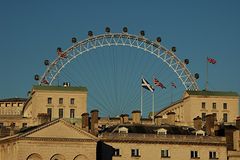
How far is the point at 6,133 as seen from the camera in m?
124

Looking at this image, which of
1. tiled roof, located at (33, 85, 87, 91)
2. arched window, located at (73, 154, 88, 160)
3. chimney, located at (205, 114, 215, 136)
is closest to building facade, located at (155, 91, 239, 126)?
tiled roof, located at (33, 85, 87, 91)

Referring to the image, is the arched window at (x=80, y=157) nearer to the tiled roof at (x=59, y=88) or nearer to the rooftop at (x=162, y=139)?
the rooftop at (x=162, y=139)

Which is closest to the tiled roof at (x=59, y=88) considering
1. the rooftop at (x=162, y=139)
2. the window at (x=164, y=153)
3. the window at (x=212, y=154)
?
the rooftop at (x=162, y=139)

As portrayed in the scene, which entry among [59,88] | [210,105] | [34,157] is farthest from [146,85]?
[34,157]

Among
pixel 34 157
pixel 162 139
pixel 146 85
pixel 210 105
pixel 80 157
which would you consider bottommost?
pixel 34 157

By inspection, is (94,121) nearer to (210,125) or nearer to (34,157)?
(34,157)

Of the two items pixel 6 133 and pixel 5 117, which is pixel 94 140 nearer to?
pixel 6 133

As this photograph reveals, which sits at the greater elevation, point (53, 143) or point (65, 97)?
point (65, 97)

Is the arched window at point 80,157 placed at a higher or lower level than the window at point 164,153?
lower

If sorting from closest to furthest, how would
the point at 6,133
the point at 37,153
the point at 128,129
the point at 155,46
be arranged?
the point at 37,153
the point at 128,129
the point at 6,133
the point at 155,46

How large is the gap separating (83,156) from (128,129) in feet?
39.4

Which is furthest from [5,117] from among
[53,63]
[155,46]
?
[155,46]

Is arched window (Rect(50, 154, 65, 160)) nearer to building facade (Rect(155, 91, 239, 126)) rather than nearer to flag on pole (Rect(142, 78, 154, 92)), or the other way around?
flag on pole (Rect(142, 78, 154, 92))

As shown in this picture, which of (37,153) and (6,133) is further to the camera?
(6,133)
